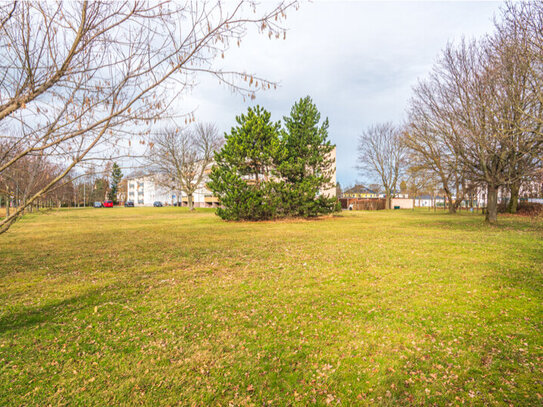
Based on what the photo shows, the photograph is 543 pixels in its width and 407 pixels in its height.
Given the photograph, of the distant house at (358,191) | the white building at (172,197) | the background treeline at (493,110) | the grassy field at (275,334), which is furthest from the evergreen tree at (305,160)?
the distant house at (358,191)

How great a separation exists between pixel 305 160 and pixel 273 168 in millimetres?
3128

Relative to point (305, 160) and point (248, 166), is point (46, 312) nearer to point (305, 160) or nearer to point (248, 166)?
point (248, 166)

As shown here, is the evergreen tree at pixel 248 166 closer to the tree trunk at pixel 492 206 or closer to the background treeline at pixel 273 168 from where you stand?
the background treeline at pixel 273 168

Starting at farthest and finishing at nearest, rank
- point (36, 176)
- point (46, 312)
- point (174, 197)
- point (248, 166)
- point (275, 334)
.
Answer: point (174, 197)
point (248, 166)
point (46, 312)
point (275, 334)
point (36, 176)

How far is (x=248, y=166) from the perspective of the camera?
2433cm

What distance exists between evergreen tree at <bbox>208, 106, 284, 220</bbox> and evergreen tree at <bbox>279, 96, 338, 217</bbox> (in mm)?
1437

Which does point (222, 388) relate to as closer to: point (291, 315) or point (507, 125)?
point (291, 315)

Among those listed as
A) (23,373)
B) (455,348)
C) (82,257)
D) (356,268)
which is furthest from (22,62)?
(82,257)

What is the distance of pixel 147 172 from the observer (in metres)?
3.30

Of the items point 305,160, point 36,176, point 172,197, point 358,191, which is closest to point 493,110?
point 305,160

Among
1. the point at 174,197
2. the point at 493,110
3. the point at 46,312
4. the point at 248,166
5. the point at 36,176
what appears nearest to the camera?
the point at 36,176

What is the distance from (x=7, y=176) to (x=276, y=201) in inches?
839

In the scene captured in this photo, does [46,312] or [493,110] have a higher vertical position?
[493,110]

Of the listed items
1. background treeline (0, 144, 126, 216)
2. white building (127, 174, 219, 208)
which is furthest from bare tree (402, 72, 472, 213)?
white building (127, 174, 219, 208)
